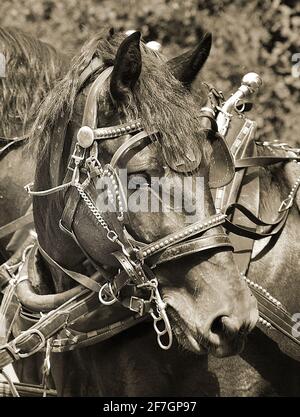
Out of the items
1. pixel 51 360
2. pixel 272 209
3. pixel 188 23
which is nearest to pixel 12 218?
pixel 51 360

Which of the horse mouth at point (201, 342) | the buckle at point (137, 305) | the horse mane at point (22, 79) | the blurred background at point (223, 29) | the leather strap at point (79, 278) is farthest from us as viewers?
the blurred background at point (223, 29)

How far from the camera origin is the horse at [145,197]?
2.25 m

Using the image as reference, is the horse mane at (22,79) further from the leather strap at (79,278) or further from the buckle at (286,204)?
the buckle at (286,204)

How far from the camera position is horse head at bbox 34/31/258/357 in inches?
88.4

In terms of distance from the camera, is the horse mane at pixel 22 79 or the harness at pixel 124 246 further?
the horse mane at pixel 22 79

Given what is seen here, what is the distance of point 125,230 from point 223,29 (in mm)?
3243

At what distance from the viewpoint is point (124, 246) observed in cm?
230

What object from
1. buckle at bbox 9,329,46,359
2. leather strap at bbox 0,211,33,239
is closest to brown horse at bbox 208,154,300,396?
buckle at bbox 9,329,46,359

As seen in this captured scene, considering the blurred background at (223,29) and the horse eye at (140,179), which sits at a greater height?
the horse eye at (140,179)

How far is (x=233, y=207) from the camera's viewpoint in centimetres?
263

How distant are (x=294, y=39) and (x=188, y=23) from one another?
704mm

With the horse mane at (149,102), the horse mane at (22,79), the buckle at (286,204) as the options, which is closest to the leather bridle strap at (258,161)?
the buckle at (286,204)

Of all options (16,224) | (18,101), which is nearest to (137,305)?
(16,224)
